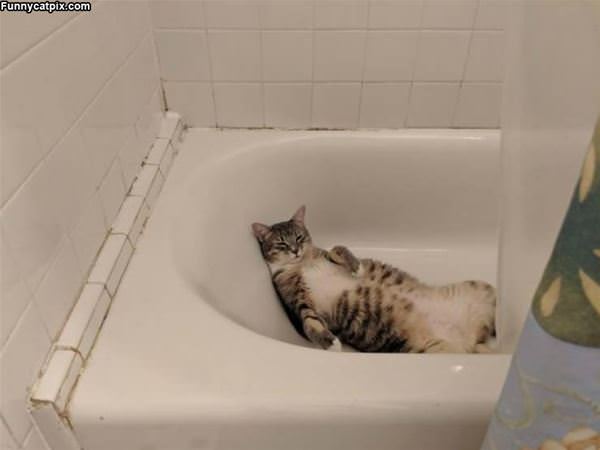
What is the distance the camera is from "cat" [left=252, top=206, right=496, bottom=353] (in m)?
1.09

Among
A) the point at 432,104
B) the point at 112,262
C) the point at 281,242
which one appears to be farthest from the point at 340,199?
the point at 112,262

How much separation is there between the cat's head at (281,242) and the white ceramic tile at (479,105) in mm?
515

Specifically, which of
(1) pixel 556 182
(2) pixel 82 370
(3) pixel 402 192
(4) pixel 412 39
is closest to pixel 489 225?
(3) pixel 402 192

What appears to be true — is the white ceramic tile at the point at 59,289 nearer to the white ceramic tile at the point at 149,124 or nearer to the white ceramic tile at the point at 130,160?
the white ceramic tile at the point at 130,160

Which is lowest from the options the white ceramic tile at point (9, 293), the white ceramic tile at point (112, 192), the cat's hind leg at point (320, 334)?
the cat's hind leg at point (320, 334)

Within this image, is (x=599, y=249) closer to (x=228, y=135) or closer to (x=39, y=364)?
(x=39, y=364)

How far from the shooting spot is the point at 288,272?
1210 mm

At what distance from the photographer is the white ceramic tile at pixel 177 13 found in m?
1.10

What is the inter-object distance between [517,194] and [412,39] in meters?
0.64

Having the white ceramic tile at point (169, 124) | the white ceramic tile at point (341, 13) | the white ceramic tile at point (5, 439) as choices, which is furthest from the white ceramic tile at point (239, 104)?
the white ceramic tile at point (5, 439)

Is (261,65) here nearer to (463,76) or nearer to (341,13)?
(341,13)

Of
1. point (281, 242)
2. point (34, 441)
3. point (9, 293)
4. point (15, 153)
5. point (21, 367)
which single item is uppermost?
point (15, 153)

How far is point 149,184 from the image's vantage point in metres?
1.02

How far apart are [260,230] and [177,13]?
0.54 metres
